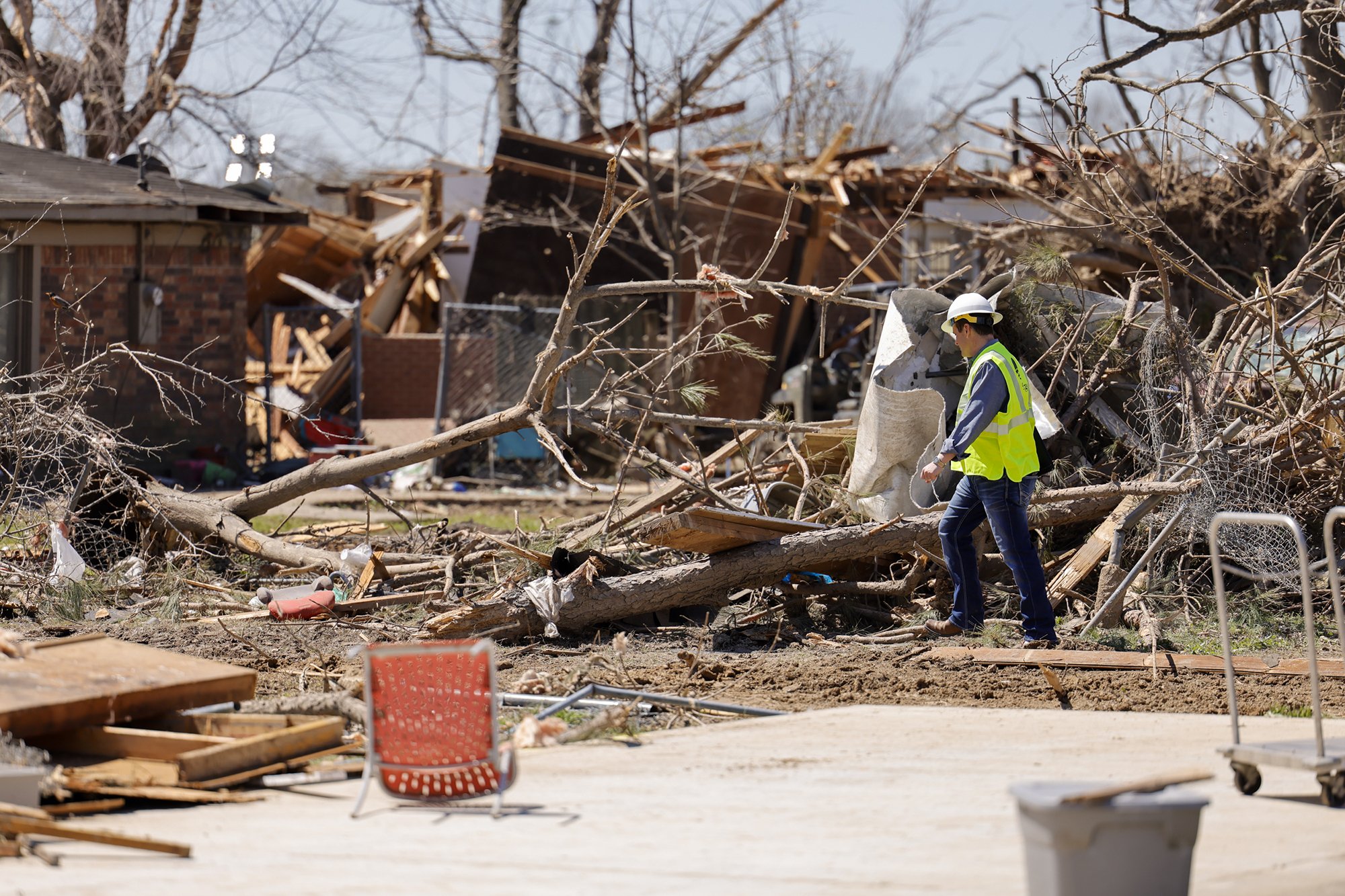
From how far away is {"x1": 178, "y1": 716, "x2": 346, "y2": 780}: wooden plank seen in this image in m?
4.93

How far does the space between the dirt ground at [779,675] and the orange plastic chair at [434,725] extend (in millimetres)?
1737

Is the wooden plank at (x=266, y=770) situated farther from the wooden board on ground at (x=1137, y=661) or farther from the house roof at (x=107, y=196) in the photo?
the house roof at (x=107, y=196)

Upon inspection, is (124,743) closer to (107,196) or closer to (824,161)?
(107,196)

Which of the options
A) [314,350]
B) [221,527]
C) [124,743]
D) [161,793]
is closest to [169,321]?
[314,350]

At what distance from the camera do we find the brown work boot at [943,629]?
816cm

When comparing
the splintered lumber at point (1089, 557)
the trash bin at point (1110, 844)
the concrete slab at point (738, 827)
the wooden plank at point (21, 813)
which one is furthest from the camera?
the splintered lumber at point (1089, 557)

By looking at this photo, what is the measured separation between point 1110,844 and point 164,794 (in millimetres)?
3018

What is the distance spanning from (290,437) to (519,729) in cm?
1444

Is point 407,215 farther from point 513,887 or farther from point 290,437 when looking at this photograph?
point 513,887

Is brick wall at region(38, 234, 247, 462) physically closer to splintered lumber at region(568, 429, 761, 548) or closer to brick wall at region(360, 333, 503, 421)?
brick wall at region(360, 333, 503, 421)

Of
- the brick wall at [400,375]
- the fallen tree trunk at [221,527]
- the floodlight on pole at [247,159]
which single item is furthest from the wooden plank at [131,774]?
the brick wall at [400,375]

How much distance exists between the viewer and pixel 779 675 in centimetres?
750

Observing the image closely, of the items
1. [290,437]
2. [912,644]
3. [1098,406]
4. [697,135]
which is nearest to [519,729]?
[912,644]

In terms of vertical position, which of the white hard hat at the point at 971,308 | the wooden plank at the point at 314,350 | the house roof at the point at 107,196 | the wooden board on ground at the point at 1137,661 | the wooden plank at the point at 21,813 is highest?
the house roof at the point at 107,196
